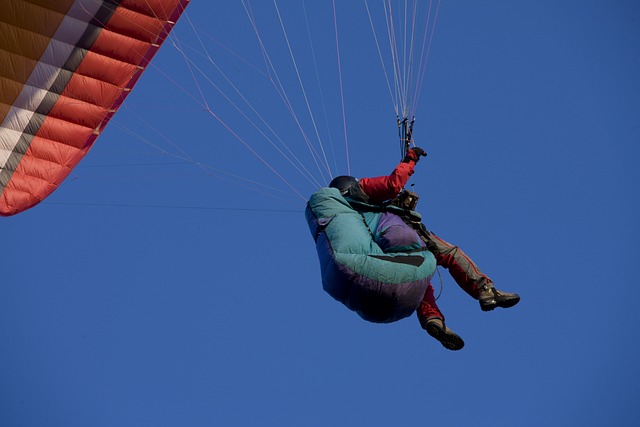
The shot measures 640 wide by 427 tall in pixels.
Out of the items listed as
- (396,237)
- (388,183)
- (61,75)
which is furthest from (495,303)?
(61,75)

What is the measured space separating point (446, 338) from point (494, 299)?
1.42 feet

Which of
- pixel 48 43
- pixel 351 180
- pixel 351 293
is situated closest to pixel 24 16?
pixel 48 43

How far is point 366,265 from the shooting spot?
267 inches

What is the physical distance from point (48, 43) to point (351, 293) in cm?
335

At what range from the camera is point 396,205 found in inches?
295

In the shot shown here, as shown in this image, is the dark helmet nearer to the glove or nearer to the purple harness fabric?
the purple harness fabric

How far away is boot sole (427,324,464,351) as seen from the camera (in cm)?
704

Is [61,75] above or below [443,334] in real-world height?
above

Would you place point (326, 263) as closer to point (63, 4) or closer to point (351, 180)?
point (351, 180)

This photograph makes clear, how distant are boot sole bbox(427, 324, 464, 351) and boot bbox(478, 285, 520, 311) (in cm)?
28

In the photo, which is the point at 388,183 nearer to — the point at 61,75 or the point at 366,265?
the point at 366,265

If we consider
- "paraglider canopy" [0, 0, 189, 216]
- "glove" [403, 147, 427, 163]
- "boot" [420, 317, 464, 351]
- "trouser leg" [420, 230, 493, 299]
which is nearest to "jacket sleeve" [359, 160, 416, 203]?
"glove" [403, 147, 427, 163]

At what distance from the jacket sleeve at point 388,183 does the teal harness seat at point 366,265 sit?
0.67 feet

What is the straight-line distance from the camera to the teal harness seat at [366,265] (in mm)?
6770
